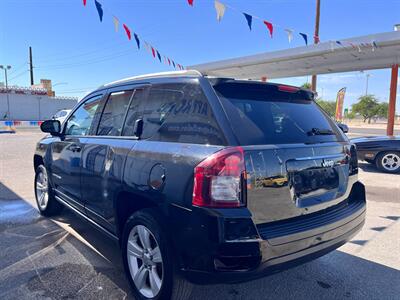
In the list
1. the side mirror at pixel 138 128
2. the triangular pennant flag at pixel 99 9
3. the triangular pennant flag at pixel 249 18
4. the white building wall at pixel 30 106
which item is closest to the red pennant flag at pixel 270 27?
the triangular pennant flag at pixel 249 18

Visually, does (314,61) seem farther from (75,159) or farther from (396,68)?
(75,159)

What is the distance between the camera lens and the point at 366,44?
11.9m

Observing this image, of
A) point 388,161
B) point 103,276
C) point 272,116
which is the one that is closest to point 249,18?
point 388,161

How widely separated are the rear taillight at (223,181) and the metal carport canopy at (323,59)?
810 cm

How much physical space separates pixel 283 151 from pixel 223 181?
1.73 feet

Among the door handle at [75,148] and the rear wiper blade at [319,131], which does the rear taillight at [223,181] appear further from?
the door handle at [75,148]

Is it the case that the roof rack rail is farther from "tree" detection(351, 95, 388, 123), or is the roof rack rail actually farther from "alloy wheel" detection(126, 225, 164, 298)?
"tree" detection(351, 95, 388, 123)

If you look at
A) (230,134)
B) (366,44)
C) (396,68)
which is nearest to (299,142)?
(230,134)

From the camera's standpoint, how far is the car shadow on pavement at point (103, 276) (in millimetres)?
2752

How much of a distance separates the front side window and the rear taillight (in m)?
2.06

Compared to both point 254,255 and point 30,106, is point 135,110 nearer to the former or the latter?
point 254,255

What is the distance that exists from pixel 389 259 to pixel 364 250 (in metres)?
0.27

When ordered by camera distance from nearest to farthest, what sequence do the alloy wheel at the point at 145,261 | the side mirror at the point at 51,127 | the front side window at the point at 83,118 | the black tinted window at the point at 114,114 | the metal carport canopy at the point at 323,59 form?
the alloy wheel at the point at 145,261 < the black tinted window at the point at 114,114 < the front side window at the point at 83,118 < the side mirror at the point at 51,127 < the metal carport canopy at the point at 323,59

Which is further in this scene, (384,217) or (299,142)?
(384,217)
